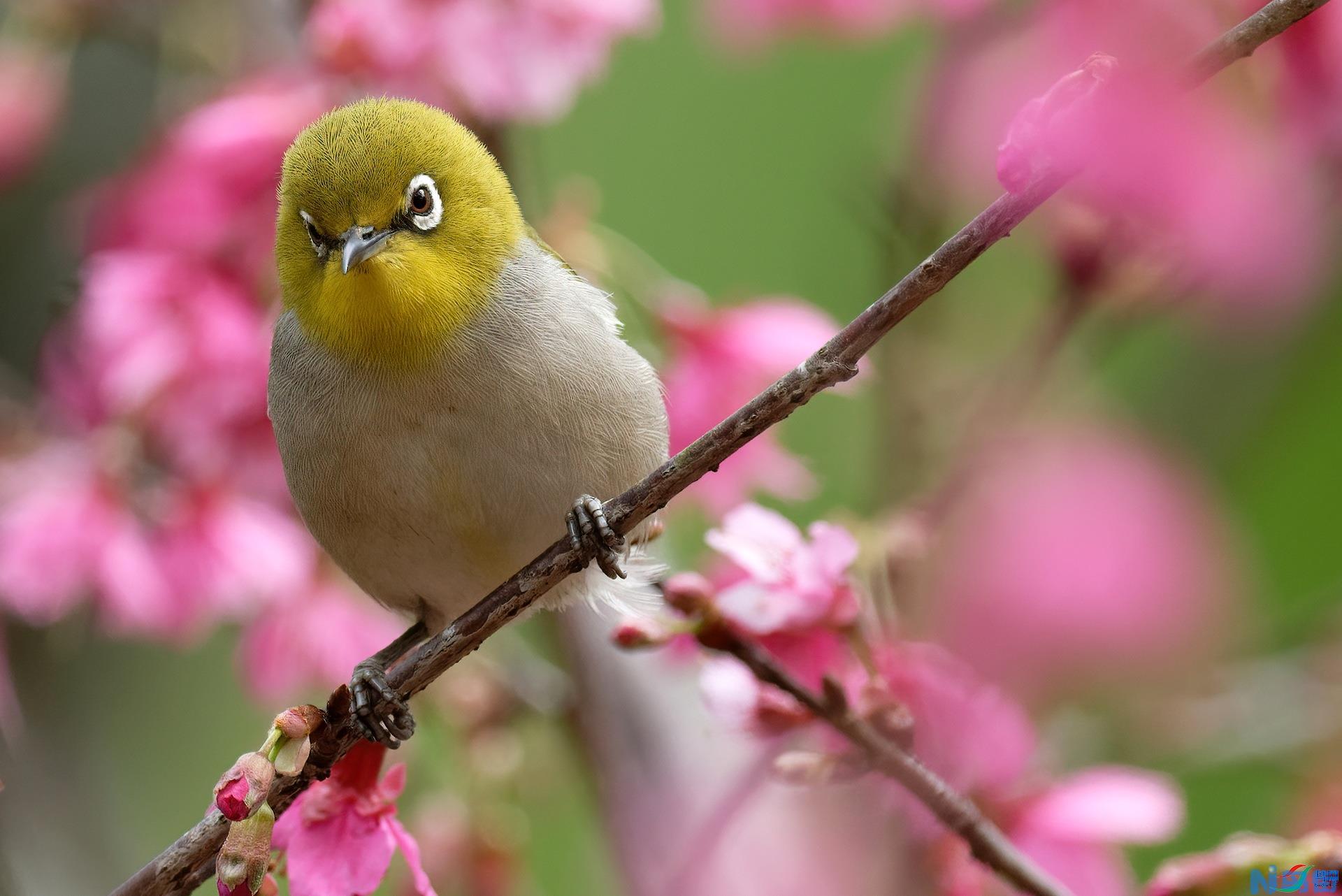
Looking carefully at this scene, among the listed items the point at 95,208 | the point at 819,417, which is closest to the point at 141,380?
the point at 95,208

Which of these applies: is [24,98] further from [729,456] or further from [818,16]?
[729,456]

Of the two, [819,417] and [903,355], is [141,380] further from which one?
[819,417]

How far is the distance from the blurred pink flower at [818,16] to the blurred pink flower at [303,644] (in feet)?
3.86

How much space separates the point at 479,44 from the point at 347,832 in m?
1.10

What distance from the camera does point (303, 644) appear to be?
2.26m

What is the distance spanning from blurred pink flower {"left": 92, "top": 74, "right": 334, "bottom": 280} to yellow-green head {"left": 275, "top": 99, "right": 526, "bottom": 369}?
185 mm

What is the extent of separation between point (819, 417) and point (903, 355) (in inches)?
97.0

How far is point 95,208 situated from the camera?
7.74 ft

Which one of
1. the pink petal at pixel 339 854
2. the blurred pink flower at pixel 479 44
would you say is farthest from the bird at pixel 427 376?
the pink petal at pixel 339 854

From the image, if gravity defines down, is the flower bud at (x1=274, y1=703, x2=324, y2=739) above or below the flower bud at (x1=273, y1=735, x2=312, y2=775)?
above

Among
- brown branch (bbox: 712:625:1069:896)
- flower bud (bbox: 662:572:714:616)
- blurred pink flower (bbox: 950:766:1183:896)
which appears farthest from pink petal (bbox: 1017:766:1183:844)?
flower bud (bbox: 662:572:714:616)

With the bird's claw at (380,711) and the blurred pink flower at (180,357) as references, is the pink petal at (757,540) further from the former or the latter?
the blurred pink flower at (180,357)

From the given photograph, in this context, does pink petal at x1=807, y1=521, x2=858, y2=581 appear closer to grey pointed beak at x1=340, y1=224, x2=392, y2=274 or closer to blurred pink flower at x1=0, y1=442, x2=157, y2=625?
grey pointed beak at x1=340, y1=224, x2=392, y2=274

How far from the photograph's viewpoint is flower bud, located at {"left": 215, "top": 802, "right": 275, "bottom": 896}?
1.21 metres
